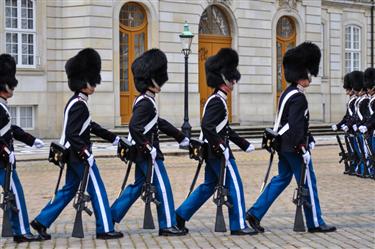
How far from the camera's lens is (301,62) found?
968 centimetres

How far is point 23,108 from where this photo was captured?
87.5ft

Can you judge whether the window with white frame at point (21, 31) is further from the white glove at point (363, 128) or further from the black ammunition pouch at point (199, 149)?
the black ammunition pouch at point (199, 149)

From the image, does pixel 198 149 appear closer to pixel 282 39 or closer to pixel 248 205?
pixel 248 205

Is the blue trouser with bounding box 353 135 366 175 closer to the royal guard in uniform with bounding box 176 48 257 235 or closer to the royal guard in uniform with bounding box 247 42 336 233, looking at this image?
the royal guard in uniform with bounding box 247 42 336 233

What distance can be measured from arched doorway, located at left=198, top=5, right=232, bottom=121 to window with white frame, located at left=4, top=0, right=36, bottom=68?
652 centimetres

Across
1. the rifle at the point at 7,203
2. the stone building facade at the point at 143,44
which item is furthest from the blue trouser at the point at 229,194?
the stone building facade at the point at 143,44

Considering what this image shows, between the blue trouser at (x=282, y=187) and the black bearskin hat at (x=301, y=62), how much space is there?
3.15 ft

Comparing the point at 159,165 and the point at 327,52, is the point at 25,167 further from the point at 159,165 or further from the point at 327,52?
the point at 327,52

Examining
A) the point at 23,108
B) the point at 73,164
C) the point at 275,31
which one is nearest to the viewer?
the point at 73,164

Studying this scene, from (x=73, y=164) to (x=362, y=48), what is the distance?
103 ft

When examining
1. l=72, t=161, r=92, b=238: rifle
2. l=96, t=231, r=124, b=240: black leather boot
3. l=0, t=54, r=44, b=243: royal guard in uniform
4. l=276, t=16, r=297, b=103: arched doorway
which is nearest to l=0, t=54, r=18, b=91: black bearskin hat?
l=0, t=54, r=44, b=243: royal guard in uniform

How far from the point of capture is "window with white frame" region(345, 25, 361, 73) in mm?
38094

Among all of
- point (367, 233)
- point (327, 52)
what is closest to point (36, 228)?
point (367, 233)

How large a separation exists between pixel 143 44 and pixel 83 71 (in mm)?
19425
